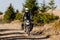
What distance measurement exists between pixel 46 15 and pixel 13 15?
32746 mm

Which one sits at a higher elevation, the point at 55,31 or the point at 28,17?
the point at 28,17

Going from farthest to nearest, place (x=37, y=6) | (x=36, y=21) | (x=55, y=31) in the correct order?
1. (x=37, y=6)
2. (x=36, y=21)
3. (x=55, y=31)

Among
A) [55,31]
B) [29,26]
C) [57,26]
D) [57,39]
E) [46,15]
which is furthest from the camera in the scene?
[46,15]

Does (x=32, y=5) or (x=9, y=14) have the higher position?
(x=32, y=5)

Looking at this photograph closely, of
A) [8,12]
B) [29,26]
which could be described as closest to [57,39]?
[29,26]

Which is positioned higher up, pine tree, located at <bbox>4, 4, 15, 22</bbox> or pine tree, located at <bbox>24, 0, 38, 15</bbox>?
pine tree, located at <bbox>24, 0, 38, 15</bbox>

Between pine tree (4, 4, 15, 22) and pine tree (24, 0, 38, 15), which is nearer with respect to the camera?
pine tree (24, 0, 38, 15)

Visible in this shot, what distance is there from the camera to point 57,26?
22781 mm

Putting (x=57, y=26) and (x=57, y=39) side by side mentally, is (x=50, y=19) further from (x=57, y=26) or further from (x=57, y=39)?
(x=57, y=39)

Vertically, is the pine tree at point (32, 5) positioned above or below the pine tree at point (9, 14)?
above

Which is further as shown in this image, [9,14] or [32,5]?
[9,14]

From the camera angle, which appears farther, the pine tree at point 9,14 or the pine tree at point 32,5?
the pine tree at point 9,14

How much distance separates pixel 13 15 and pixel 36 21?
2972cm

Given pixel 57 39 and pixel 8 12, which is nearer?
pixel 57 39
